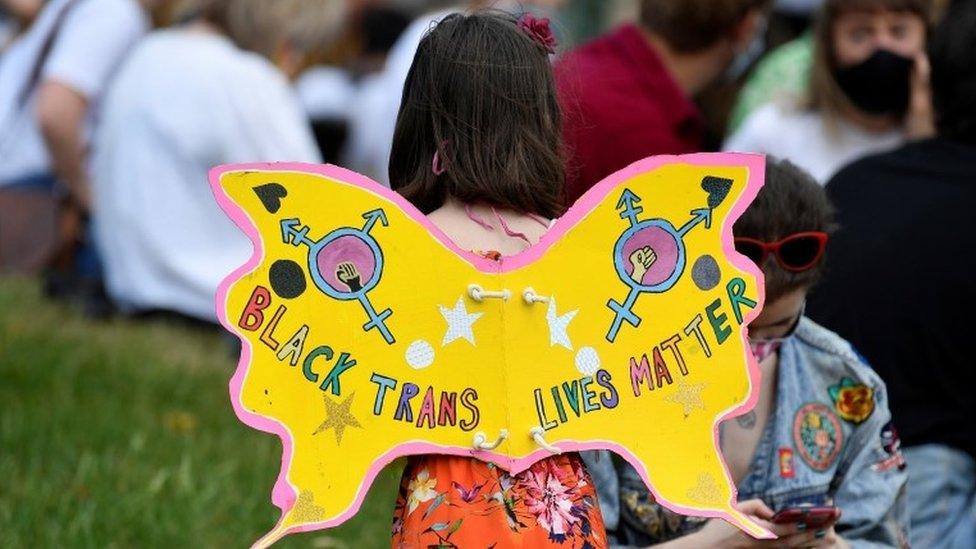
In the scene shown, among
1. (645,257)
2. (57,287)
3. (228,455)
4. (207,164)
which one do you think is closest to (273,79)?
(207,164)

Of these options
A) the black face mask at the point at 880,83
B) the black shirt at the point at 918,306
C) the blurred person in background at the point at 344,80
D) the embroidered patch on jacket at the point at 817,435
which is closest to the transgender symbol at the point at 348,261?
the embroidered patch on jacket at the point at 817,435

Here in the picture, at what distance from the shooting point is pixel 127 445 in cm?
517

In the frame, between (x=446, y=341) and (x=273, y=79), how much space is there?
158 inches

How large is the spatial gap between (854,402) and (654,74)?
6.87ft

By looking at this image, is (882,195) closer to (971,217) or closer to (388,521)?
(971,217)

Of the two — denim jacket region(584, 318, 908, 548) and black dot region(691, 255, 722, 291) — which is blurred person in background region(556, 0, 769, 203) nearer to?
denim jacket region(584, 318, 908, 548)

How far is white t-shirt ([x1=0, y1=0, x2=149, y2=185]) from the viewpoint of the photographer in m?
6.62

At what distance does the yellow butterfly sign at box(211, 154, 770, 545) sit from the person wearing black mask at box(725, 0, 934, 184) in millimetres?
2720

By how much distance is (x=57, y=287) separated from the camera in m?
6.82

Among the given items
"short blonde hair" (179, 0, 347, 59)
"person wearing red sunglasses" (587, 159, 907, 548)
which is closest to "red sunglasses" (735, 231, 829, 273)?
"person wearing red sunglasses" (587, 159, 907, 548)

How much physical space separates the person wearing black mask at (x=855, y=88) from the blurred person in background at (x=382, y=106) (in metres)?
1.33

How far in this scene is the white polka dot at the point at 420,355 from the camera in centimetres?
262

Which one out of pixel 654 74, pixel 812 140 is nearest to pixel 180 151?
pixel 654 74

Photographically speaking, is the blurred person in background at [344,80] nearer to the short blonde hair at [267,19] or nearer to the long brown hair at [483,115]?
the short blonde hair at [267,19]
